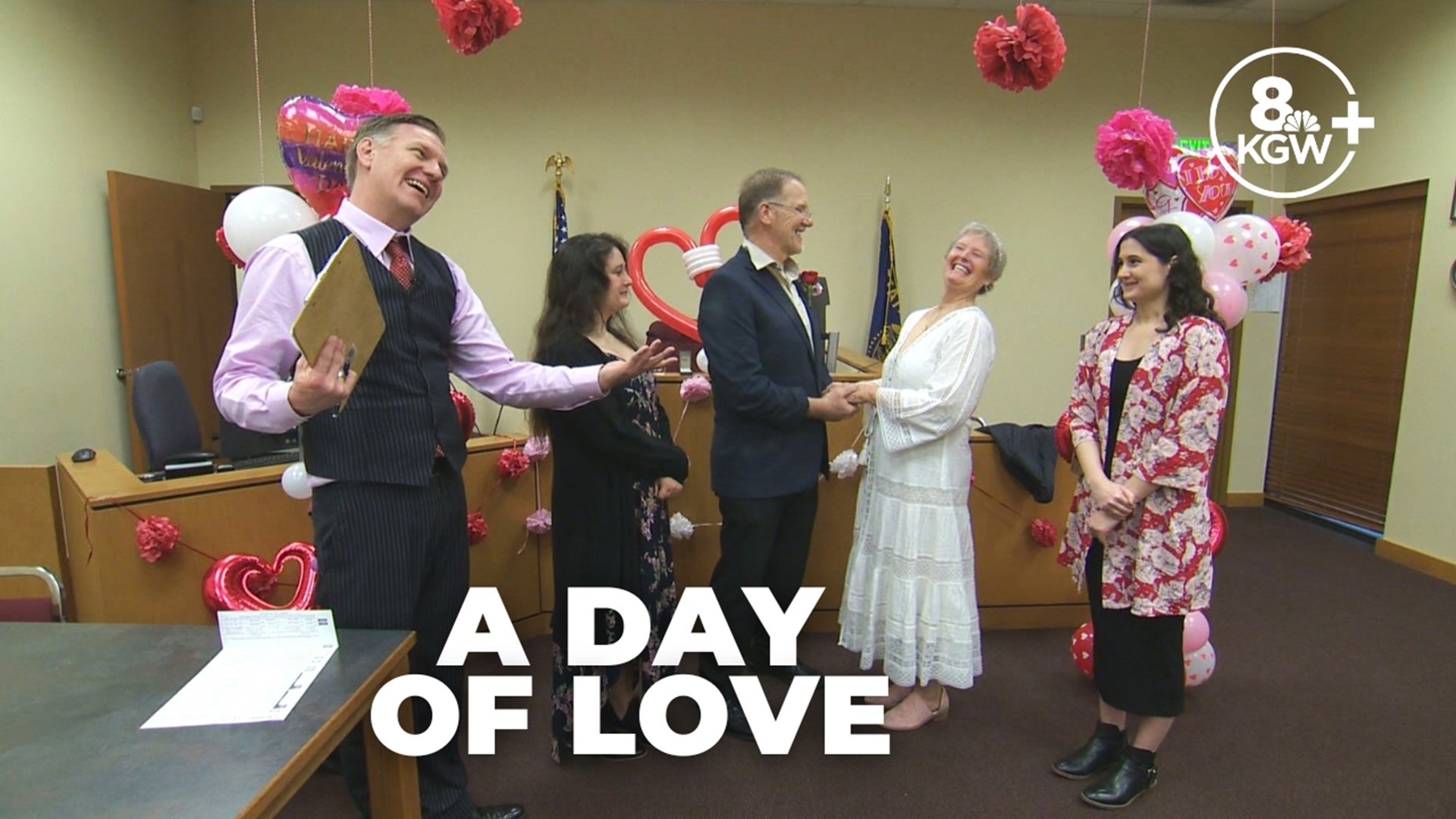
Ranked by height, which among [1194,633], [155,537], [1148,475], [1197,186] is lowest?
[1194,633]

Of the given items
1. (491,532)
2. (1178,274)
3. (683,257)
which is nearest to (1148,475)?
(1178,274)

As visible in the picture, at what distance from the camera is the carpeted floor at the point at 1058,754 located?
76.5 inches

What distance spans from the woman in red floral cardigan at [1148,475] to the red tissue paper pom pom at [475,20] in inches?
64.7

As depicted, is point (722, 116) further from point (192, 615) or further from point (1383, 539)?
point (1383, 539)

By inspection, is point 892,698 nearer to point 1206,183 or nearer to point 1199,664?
point 1199,664

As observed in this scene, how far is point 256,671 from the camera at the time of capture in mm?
1104

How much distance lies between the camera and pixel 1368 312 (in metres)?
4.11

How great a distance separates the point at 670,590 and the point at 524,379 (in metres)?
0.76

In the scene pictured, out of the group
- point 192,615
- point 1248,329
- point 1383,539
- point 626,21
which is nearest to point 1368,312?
point 1248,329

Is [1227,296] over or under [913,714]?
over

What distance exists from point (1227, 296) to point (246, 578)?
9.33 ft

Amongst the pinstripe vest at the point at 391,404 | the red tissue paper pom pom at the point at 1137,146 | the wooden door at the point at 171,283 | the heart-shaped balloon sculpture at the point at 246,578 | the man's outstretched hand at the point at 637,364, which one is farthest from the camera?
the wooden door at the point at 171,283

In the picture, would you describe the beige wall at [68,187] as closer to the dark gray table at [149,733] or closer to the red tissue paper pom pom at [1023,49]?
the dark gray table at [149,733]

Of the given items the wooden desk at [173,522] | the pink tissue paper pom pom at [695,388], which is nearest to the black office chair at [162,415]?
the wooden desk at [173,522]
